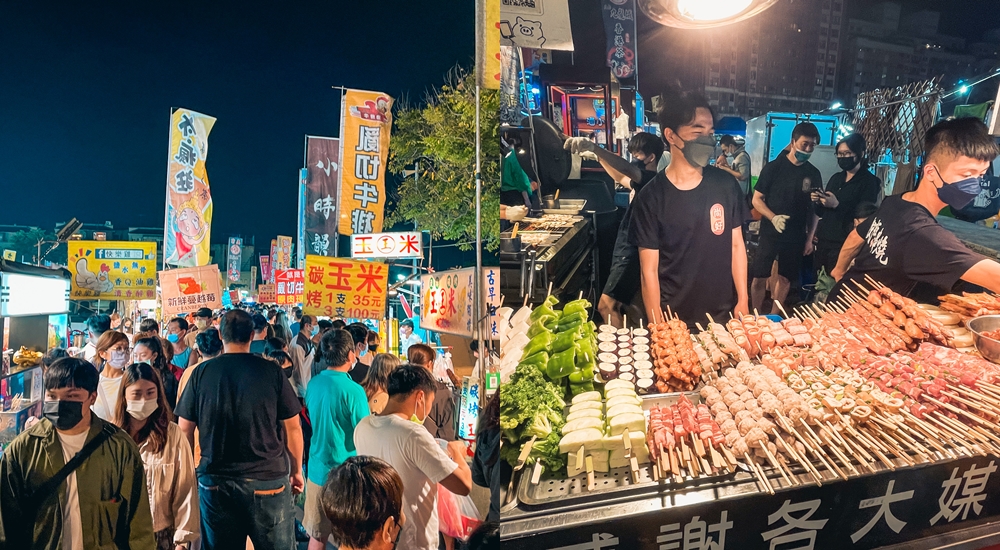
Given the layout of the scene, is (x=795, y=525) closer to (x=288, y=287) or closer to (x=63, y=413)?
(x=63, y=413)

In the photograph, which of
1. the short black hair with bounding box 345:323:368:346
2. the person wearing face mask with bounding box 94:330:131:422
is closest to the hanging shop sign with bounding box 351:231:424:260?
the short black hair with bounding box 345:323:368:346

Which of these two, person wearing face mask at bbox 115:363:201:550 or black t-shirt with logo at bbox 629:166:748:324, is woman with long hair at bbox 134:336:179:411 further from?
black t-shirt with logo at bbox 629:166:748:324

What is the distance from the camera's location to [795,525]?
2270 mm

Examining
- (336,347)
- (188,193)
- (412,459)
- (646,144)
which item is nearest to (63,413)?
(336,347)

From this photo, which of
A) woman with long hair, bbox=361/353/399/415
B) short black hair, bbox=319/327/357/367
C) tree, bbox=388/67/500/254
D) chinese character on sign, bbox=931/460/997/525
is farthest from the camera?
tree, bbox=388/67/500/254

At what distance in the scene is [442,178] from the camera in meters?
9.78

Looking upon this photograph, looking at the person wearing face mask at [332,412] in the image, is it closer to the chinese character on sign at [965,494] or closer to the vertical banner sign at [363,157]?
the chinese character on sign at [965,494]

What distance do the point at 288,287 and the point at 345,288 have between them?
8217mm

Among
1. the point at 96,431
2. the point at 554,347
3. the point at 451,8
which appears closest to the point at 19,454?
the point at 96,431

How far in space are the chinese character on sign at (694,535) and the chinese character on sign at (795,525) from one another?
21 cm

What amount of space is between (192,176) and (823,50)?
7752 millimetres

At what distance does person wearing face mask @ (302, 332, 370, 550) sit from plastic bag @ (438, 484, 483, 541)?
3.01ft

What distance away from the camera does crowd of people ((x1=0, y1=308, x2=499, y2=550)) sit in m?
2.26

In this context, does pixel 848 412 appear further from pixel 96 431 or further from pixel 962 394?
pixel 96 431
